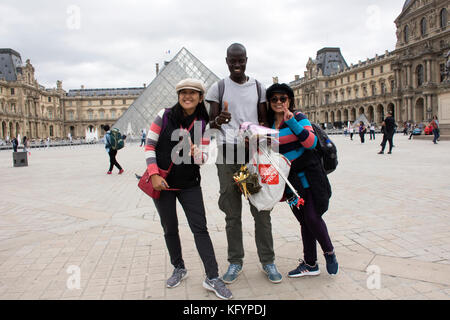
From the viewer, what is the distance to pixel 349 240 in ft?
10.9

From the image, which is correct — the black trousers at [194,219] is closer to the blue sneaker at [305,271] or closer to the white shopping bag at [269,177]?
the white shopping bag at [269,177]

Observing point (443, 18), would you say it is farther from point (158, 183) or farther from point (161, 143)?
point (158, 183)

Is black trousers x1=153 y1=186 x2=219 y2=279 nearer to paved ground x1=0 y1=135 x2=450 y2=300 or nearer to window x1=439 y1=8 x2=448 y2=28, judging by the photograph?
paved ground x1=0 y1=135 x2=450 y2=300

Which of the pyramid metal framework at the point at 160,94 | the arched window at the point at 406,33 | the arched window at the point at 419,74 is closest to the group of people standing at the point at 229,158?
the pyramid metal framework at the point at 160,94

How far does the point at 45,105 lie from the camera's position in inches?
2975

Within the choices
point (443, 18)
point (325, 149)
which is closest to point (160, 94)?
point (325, 149)

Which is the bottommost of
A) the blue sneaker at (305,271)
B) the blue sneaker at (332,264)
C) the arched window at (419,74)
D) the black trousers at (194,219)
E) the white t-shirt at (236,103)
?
the blue sneaker at (305,271)

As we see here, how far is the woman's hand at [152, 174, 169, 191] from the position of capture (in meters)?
2.38

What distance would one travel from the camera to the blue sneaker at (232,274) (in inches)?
99.6

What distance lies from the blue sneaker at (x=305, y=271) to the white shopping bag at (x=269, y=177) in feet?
1.98

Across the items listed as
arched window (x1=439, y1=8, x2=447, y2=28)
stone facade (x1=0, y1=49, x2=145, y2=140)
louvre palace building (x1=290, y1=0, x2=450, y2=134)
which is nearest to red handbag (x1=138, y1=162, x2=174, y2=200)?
louvre palace building (x1=290, y1=0, x2=450, y2=134)

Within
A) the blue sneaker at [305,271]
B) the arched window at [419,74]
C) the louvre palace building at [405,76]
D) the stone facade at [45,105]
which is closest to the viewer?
the blue sneaker at [305,271]

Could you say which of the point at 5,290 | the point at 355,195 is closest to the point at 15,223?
the point at 5,290

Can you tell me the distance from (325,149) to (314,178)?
9.2 inches
